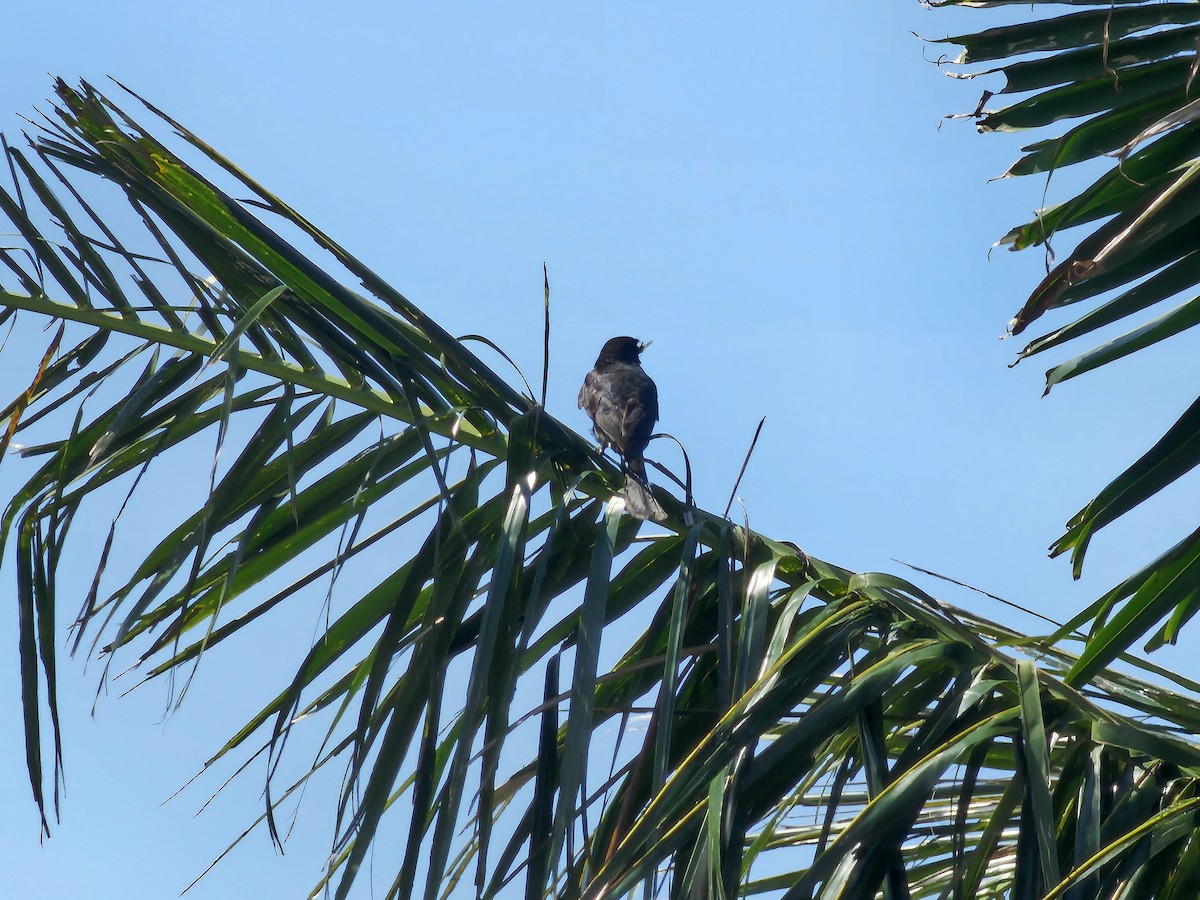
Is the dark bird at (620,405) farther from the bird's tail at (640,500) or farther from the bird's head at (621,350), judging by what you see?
the bird's tail at (640,500)

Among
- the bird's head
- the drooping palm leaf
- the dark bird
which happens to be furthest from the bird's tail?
the bird's head

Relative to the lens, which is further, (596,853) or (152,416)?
(152,416)

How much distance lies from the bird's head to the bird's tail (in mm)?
5955

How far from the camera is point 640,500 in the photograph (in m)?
2.68

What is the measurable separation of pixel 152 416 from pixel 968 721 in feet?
5.33

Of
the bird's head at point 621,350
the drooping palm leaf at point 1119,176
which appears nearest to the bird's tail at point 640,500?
the drooping palm leaf at point 1119,176

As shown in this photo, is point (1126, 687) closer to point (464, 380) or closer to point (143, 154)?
point (464, 380)

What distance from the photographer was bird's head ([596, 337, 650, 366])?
8773 millimetres

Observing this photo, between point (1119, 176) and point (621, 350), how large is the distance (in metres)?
6.58

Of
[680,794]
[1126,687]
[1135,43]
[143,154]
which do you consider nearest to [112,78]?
[143,154]

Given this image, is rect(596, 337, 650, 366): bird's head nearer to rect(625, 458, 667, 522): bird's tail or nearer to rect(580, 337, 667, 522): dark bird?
rect(580, 337, 667, 522): dark bird

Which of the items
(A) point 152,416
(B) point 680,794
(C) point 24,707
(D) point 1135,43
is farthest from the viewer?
(A) point 152,416

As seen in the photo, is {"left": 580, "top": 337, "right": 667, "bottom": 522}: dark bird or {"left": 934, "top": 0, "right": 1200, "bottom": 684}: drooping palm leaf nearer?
{"left": 934, "top": 0, "right": 1200, "bottom": 684}: drooping palm leaf

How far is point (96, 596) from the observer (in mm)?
2301
